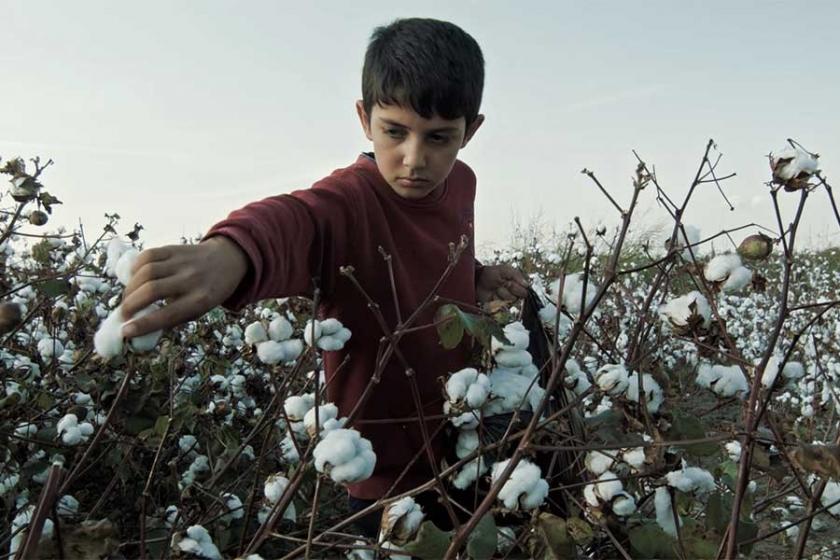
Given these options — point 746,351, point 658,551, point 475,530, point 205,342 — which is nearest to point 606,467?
point 658,551

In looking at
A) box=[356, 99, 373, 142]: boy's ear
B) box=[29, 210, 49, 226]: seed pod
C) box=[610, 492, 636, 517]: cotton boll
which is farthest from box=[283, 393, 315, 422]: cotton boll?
box=[29, 210, 49, 226]: seed pod

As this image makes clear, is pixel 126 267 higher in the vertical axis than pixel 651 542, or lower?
higher

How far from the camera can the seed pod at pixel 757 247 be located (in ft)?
4.09

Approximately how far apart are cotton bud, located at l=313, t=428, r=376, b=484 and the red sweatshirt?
469 mm

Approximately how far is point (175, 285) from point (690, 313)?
0.76m

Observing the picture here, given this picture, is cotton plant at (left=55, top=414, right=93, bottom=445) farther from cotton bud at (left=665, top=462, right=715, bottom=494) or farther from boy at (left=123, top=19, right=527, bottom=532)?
cotton bud at (left=665, top=462, right=715, bottom=494)

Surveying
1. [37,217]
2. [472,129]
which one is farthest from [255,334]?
[37,217]

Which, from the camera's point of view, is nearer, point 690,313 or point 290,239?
point 690,313

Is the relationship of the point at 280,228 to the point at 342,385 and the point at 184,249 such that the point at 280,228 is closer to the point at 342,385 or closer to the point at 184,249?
the point at 184,249

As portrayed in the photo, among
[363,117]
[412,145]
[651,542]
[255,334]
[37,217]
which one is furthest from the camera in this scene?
[37,217]

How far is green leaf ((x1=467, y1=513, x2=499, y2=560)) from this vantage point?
1.01 m

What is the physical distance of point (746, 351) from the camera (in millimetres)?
5867

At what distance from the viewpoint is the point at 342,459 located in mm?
1004

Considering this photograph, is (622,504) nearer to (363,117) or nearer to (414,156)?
(414,156)
